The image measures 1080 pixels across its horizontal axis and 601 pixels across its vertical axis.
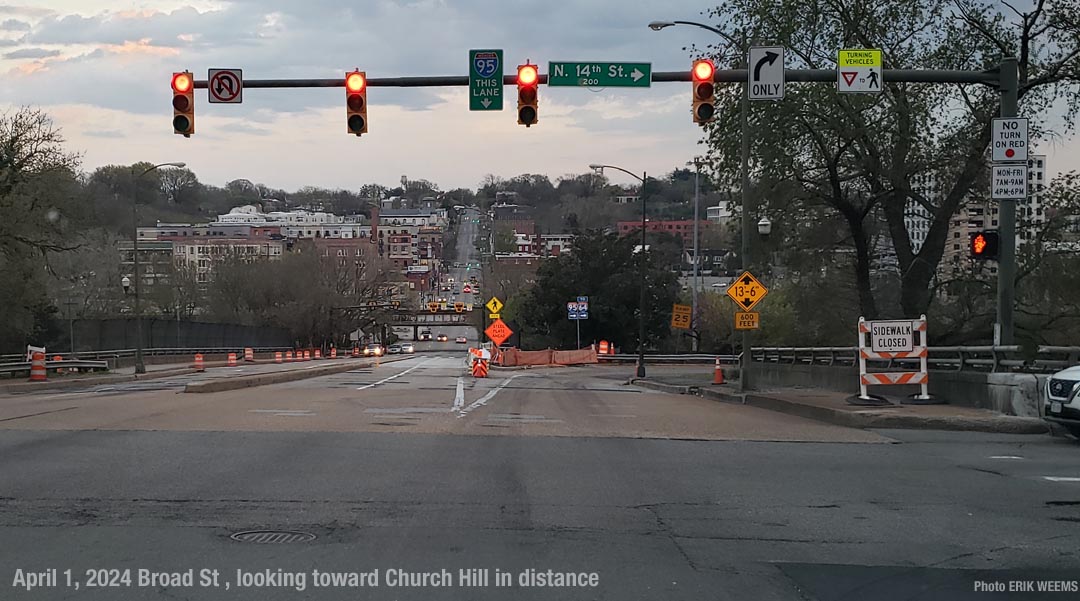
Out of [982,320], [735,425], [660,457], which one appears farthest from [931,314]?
[660,457]

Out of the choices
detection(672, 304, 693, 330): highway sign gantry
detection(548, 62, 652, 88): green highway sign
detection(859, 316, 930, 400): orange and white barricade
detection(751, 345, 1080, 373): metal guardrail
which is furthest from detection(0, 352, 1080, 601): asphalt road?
detection(672, 304, 693, 330): highway sign gantry

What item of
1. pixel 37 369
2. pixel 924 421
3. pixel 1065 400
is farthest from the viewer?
pixel 37 369

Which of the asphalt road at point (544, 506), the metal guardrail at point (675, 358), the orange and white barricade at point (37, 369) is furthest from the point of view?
the metal guardrail at point (675, 358)

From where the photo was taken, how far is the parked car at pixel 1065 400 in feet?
44.9

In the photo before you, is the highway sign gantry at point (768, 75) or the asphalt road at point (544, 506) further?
the highway sign gantry at point (768, 75)

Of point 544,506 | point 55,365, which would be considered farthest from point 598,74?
point 55,365

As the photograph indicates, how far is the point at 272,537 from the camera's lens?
798 centimetres

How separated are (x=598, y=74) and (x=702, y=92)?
7.13 ft

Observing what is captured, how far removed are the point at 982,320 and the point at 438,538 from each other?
27873 mm

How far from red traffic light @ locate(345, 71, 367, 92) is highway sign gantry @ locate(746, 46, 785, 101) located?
24.8ft

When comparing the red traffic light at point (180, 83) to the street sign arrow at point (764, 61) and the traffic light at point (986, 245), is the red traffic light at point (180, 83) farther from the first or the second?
the traffic light at point (986, 245)

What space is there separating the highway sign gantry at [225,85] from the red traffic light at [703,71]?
8972 millimetres

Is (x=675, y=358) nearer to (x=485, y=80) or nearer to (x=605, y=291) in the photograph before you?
(x=605, y=291)

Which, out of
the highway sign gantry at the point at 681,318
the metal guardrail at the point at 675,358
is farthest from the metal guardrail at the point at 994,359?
the metal guardrail at the point at 675,358
